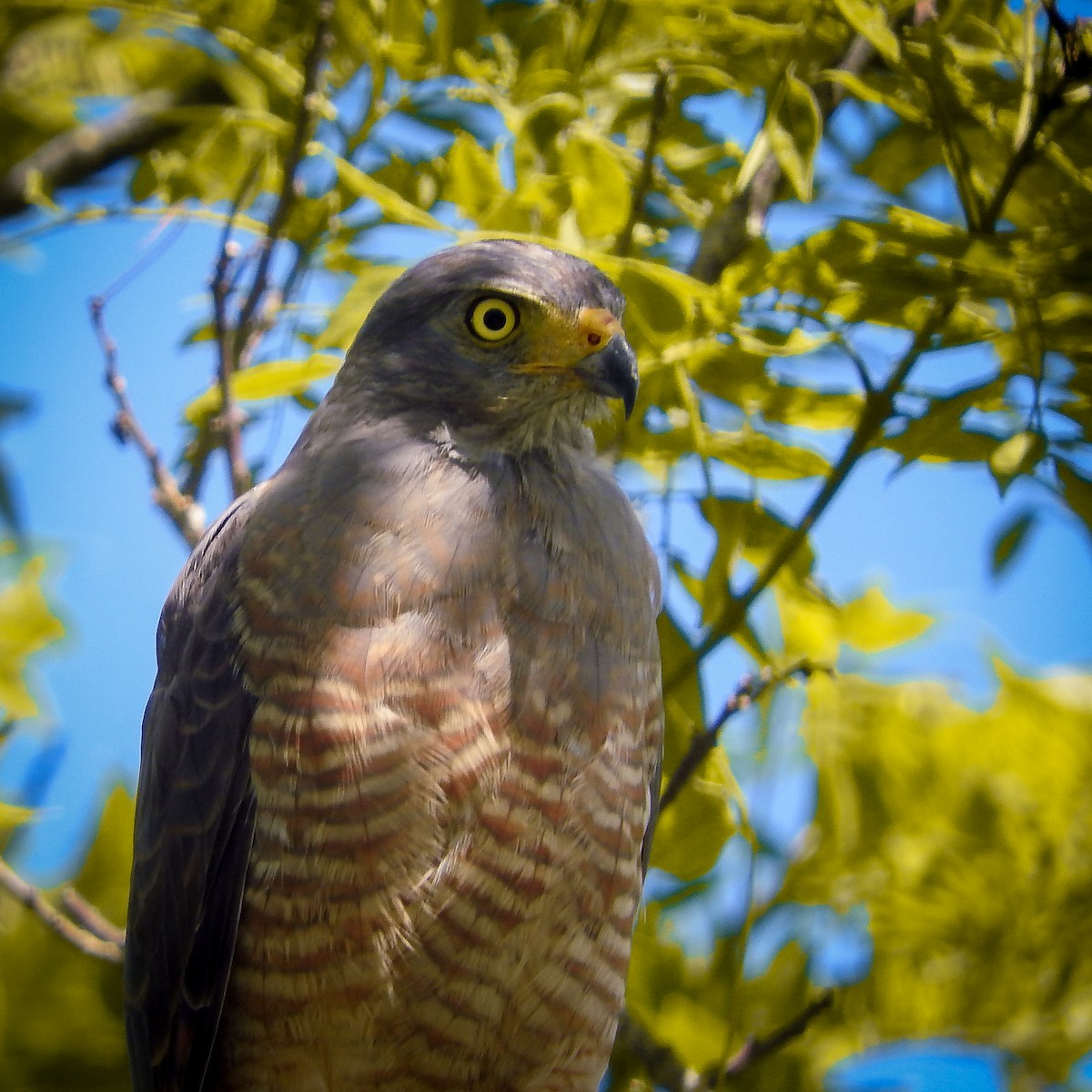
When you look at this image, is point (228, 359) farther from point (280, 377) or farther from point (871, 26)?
point (871, 26)

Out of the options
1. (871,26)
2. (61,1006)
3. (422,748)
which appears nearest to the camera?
(871,26)

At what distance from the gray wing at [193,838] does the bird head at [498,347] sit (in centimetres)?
35

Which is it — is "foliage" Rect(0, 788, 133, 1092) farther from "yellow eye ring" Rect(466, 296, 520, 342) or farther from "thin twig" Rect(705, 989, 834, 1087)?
"yellow eye ring" Rect(466, 296, 520, 342)

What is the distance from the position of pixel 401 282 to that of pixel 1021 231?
1.01 metres

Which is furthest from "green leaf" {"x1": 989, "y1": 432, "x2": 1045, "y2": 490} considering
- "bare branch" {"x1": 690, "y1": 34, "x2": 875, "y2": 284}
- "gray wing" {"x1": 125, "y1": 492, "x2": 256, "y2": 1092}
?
"gray wing" {"x1": 125, "y1": 492, "x2": 256, "y2": 1092}

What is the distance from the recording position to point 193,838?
192 cm

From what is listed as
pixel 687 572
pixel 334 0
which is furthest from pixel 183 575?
pixel 334 0

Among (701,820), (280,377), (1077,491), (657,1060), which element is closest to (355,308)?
(280,377)

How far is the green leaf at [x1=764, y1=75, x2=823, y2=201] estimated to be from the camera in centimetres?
168

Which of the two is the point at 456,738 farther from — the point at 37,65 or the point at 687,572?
the point at 37,65

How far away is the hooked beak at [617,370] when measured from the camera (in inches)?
72.2

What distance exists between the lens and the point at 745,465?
6.27 ft

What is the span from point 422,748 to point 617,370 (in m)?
0.64

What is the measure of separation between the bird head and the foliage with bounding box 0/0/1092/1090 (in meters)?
A: 0.06
